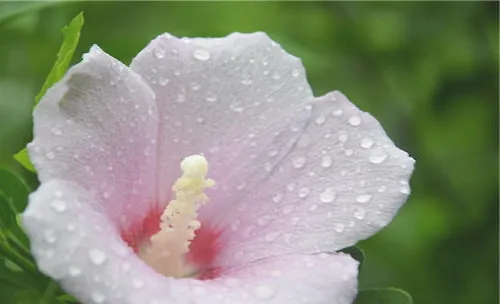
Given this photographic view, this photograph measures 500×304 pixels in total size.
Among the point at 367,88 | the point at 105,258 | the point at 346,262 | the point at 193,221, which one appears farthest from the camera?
the point at 367,88

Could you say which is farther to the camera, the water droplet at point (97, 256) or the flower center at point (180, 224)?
the flower center at point (180, 224)

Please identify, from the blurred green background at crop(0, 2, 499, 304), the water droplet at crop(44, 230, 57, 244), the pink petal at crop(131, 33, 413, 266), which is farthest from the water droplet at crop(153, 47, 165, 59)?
the blurred green background at crop(0, 2, 499, 304)

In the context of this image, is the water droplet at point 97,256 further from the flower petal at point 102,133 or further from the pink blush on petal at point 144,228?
the pink blush on petal at point 144,228

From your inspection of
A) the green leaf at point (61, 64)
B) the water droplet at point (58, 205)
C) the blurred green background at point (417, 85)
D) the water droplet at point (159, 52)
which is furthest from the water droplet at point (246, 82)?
the blurred green background at point (417, 85)

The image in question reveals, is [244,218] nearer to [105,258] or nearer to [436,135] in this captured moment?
[105,258]

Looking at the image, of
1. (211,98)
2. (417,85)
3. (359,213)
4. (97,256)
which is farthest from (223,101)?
(417,85)

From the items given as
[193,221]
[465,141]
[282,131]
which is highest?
[282,131]

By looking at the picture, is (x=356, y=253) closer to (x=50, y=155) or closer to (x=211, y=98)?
(x=211, y=98)

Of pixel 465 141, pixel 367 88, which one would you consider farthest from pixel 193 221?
pixel 465 141
